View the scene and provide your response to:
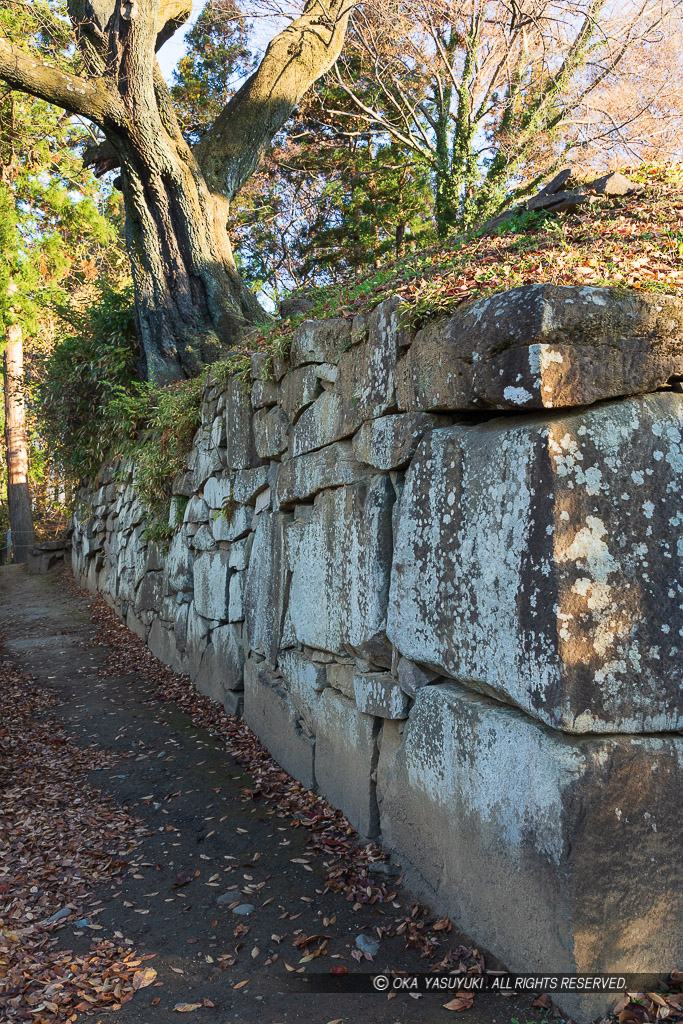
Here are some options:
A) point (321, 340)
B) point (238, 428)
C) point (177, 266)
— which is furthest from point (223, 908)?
point (177, 266)

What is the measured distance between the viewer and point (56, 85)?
757 centimetres

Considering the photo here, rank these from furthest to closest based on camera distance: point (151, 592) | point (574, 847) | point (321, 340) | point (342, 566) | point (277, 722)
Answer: point (151, 592) → point (277, 722) → point (321, 340) → point (342, 566) → point (574, 847)

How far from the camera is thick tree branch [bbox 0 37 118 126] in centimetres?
738

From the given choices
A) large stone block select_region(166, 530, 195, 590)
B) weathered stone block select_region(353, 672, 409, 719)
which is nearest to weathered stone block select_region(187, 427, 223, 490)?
large stone block select_region(166, 530, 195, 590)

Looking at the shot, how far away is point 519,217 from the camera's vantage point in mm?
4211

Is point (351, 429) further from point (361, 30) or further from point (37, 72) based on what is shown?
point (361, 30)

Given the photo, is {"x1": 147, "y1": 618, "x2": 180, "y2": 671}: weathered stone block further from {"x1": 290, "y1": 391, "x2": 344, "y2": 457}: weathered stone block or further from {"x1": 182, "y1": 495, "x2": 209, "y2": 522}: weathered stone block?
{"x1": 290, "y1": 391, "x2": 344, "y2": 457}: weathered stone block

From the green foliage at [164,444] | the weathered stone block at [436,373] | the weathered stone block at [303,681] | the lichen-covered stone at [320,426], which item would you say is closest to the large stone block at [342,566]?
the weathered stone block at [303,681]

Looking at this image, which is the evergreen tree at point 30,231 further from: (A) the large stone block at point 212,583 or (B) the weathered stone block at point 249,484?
(B) the weathered stone block at point 249,484

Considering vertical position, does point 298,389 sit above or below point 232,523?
above

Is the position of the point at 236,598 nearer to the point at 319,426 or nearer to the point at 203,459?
the point at 203,459

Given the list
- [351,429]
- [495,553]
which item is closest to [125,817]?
[351,429]

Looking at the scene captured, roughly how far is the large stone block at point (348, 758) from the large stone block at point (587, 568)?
1151 millimetres

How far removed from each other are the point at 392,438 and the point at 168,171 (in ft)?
21.0
